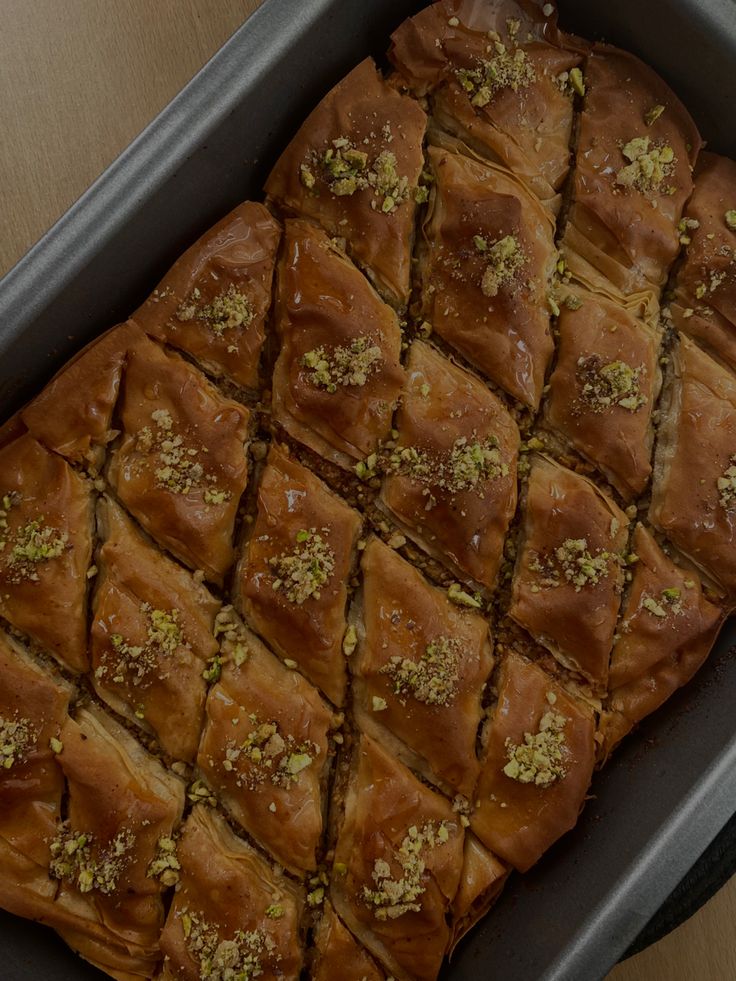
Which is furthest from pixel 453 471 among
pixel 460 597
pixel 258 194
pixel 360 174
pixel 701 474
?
pixel 258 194

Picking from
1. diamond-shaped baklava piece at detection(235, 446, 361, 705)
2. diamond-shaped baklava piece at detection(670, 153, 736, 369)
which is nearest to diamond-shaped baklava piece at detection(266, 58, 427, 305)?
diamond-shaped baklava piece at detection(235, 446, 361, 705)

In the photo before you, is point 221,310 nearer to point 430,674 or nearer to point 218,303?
point 218,303

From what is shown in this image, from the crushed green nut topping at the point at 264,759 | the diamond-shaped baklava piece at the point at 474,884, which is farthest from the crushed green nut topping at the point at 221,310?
the diamond-shaped baklava piece at the point at 474,884

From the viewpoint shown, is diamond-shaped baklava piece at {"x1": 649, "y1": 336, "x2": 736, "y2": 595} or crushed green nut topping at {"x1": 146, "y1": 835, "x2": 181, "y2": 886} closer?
crushed green nut topping at {"x1": 146, "y1": 835, "x2": 181, "y2": 886}

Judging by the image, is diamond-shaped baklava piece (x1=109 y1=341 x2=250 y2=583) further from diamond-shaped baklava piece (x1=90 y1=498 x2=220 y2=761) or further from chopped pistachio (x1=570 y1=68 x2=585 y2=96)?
chopped pistachio (x1=570 y1=68 x2=585 y2=96)

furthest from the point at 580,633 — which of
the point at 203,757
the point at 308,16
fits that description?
the point at 308,16

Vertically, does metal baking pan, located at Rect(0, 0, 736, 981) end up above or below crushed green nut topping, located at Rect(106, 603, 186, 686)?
above

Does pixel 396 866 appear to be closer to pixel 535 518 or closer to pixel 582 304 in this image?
pixel 535 518
